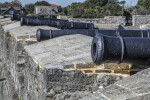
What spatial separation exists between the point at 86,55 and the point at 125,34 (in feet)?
3.76

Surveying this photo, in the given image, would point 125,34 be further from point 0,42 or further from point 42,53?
point 0,42

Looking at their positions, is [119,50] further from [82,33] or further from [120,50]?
[82,33]

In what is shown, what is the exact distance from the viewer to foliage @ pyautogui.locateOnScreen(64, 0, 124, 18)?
93.8ft

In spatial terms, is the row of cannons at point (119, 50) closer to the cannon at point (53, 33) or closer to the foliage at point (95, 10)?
the cannon at point (53, 33)

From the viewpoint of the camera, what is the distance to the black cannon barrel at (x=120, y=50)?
102 inches

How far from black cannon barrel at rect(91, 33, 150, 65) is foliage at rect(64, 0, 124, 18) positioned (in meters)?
25.4

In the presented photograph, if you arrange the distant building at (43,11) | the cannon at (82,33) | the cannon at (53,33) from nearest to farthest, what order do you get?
the cannon at (82,33), the cannon at (53,33), the distant building at (43,11)

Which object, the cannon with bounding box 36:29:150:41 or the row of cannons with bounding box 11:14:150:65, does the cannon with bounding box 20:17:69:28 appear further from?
the row of cannons with bounding box 11:14:150:65

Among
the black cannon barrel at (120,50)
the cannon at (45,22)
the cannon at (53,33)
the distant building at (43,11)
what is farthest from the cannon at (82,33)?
the distant building at (43,11)

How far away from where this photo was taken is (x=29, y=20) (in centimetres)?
734

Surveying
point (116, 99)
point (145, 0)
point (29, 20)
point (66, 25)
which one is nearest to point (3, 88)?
point (29, 20)

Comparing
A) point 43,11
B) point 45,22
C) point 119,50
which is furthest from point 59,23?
point 43,11

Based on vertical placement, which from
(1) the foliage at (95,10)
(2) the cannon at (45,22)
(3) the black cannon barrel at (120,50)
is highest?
(1) the foliage at (95,10)

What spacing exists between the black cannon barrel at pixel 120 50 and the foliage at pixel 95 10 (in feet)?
83.2
